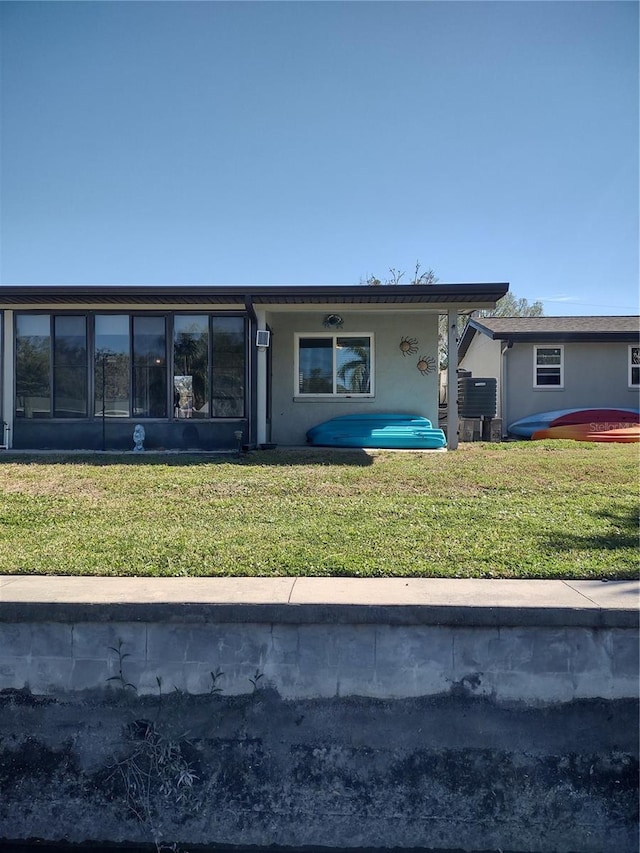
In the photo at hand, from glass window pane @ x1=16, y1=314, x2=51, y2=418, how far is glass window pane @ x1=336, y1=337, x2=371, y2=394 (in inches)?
220

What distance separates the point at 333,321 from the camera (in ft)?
41.1

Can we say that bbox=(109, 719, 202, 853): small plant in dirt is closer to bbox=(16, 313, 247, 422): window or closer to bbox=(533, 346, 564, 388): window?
bbox=(16, 313, 247, 422): window

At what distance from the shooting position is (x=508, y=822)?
11.5ft

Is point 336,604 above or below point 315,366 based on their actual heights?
below

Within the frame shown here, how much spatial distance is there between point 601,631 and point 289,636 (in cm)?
186

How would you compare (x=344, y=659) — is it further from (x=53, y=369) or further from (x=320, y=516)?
(x=53, y=369)

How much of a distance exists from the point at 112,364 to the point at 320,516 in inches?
273

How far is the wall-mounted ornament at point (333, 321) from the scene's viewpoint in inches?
492

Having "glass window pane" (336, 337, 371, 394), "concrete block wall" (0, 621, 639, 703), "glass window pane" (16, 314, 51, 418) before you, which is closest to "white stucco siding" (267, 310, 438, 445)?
"glass window pane" (336, 337, 371, 394)

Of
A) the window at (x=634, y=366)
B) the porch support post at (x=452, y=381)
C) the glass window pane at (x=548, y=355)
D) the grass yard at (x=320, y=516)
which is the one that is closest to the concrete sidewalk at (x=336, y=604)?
the grass yard at (x=320, y=516)

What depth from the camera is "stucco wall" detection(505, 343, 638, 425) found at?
17203 mm

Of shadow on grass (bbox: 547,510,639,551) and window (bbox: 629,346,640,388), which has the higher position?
window (bbox: 629,346,640,388)

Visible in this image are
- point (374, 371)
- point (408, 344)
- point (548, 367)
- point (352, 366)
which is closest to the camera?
point (408, 344)

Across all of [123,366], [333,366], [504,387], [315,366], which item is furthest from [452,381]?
[504,387]
